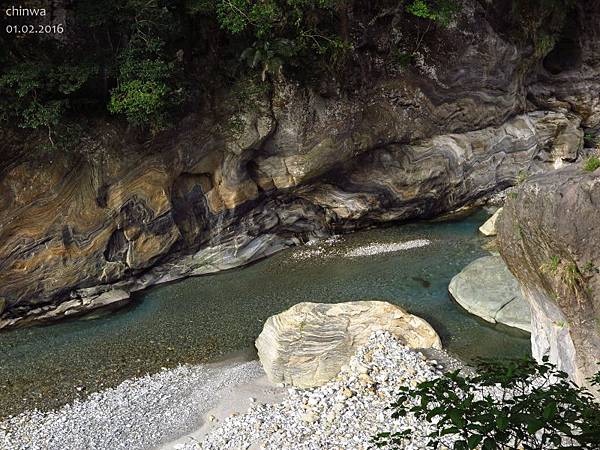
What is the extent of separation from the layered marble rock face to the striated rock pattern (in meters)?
7.53

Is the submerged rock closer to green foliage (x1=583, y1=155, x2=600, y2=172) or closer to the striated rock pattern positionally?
the striated rock pattern

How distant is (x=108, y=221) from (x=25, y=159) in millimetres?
2988

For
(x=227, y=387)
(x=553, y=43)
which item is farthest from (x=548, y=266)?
(x=553, y=43)

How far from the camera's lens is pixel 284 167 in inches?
752

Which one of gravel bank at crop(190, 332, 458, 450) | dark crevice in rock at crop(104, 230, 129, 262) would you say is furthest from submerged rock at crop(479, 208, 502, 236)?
dark crevice in rock at crop(104, 230, 129, 262)

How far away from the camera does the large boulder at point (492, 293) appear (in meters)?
13.0

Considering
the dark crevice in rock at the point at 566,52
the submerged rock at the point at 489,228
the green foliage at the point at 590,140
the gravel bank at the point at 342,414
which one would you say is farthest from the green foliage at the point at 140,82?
the green foliage at the point at 590,140

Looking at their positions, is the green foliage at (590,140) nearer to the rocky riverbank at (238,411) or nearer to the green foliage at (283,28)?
the green foliage at (283,28)

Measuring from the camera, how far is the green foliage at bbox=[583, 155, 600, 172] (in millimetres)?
7953

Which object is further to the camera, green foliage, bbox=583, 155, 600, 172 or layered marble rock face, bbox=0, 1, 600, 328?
layered marble rock face, bbox=0, 1, 600, 328

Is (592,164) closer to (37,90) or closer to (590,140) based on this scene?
(37,90)

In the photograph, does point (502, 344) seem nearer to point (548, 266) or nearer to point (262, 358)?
point (548, 266)

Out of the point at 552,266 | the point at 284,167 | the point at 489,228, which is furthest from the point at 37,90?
the point at 489,228

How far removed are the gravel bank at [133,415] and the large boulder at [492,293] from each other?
6.08 metres
